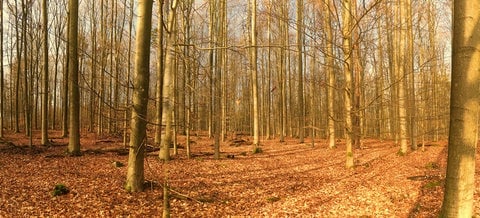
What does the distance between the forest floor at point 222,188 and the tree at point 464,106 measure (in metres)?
2.43

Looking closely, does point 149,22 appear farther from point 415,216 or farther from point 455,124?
point 415,216

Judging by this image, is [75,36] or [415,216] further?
[75,36]

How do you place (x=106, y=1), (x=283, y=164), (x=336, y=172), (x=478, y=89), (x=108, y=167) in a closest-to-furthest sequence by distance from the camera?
(x=478, y=89) → (x=108, y=167) → (x=336, y=172) → (x=283, y=164) → (x=106, y=1)

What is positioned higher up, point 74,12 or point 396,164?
point 74,12

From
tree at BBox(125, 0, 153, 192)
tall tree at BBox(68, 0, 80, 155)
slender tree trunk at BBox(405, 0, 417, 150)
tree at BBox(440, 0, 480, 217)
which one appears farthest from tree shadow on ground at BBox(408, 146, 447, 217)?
tall tree at BBox(68, 0, 80, 155)

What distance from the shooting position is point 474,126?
3.37 metres

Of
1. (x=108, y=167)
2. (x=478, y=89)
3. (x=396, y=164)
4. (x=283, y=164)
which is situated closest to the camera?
(x=478, y=89)

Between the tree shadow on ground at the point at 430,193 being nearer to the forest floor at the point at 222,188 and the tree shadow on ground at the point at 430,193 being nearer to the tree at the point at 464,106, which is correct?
the forest floor at the point at 222,188

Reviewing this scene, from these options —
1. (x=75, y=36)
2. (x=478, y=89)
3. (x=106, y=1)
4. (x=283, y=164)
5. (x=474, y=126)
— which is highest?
(x=106, y=1)

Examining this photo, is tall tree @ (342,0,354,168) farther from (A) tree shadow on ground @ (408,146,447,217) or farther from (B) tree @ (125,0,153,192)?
(B) tree @ (125,0,153,192)

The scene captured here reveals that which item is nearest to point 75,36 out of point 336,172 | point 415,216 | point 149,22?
point 149,22

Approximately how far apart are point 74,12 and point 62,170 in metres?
5.78

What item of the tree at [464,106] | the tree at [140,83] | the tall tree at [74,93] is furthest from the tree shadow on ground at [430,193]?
the tall tree at [74,93]

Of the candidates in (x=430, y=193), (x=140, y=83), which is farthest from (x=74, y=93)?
(x=430, y=193)
